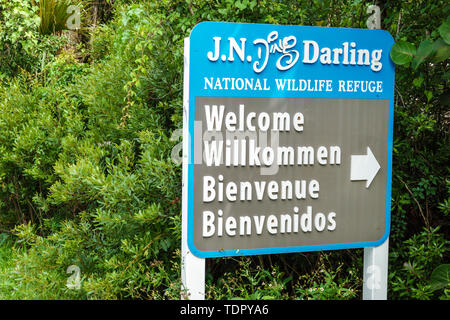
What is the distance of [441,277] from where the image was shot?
333 cm

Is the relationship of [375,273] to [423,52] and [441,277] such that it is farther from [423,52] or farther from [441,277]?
[423,52]

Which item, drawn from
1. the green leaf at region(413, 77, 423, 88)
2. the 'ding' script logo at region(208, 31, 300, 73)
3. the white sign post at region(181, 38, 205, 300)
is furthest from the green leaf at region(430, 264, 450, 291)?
the 'ding' script logo at region(208, 31, 300, 73)

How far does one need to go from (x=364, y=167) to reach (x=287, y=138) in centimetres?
55

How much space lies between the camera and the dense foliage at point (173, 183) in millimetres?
3568

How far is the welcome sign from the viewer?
3029 mm

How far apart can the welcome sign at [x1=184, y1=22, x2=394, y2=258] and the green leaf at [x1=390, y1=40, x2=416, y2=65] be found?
0.10 metres

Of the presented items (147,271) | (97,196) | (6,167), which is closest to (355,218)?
(147,271)

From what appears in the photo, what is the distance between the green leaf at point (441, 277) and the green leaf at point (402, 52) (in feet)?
4.16

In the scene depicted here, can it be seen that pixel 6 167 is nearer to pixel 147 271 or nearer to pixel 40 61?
pixel 40 61

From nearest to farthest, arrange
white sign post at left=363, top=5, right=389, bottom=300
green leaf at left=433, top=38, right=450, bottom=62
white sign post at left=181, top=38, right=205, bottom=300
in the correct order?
1. white sign post at left=181, top=38, right=205, bottom=300
2. green leaf at left=433, top=38, right=450, bottom=62
3. white sign post at left=363, top=5, right=389, bottom=300

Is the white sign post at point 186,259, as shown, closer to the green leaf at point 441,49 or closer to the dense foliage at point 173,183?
the dense foliage at point 173,183

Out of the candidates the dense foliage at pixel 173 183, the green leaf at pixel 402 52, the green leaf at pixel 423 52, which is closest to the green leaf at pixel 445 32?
the dense foliage at pixel 173 183

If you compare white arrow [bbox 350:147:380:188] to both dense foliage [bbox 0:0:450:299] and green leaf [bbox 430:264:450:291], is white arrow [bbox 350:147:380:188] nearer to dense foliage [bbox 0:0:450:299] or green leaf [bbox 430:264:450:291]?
dense foliage [bbox 0:0:450:299]

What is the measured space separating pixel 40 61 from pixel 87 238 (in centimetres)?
319
